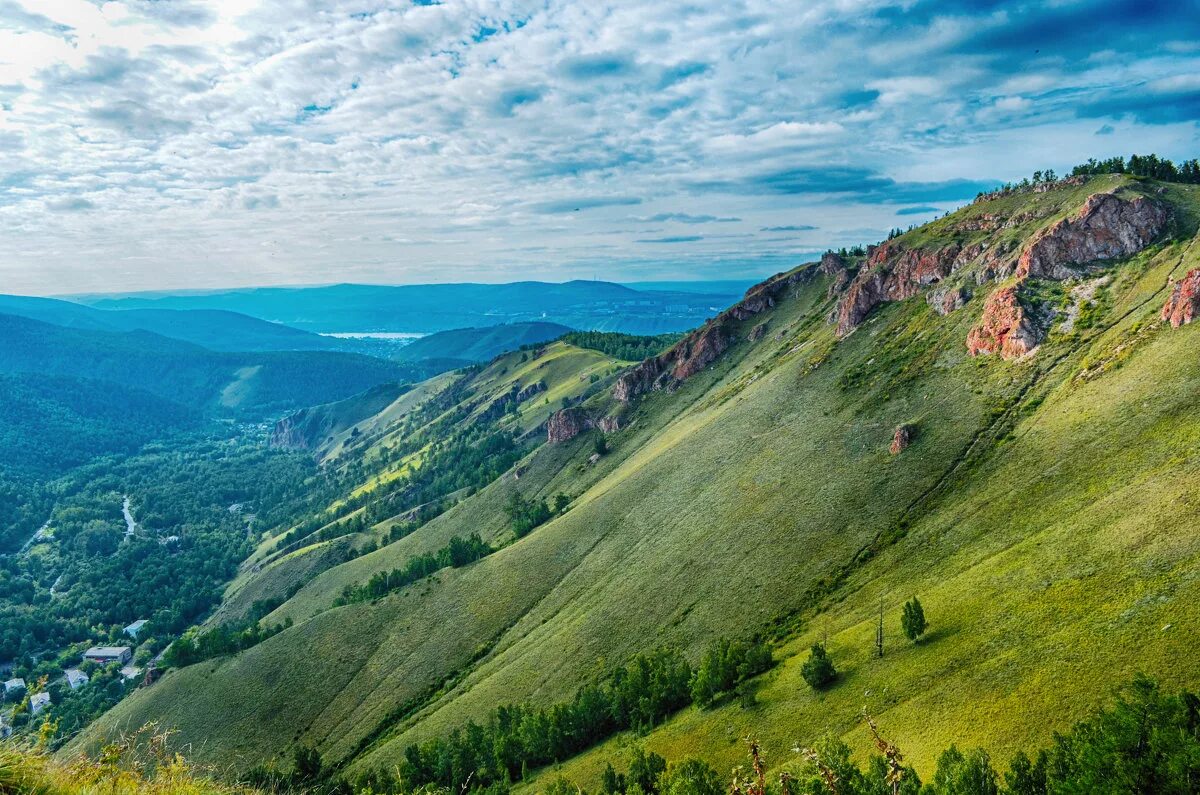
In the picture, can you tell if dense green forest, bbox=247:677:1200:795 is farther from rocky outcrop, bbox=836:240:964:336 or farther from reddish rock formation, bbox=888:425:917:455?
rocky outcrop, bbox=836:240:964:336

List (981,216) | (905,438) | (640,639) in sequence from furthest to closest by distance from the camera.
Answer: (981,216) < (905,438) < (640,639)

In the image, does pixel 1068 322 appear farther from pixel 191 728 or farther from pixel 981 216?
pixel 191 728

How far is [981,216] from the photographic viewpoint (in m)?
197

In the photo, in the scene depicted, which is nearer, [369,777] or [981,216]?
[369,777]

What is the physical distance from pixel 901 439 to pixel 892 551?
30548mm

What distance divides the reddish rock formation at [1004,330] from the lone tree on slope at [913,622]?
76211 mm

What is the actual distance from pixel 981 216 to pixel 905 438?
10738 centimetres

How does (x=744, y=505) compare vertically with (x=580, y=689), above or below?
above

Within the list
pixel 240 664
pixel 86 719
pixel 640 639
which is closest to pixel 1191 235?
pixel 640 639

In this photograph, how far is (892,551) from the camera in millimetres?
104875

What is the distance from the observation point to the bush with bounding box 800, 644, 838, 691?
265ft

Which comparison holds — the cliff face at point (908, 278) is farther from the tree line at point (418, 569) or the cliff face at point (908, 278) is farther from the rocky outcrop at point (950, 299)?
the tree line at point (418, 569)

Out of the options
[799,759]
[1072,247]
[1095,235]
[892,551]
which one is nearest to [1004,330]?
[1072,247]

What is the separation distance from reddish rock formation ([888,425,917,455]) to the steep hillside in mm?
438
